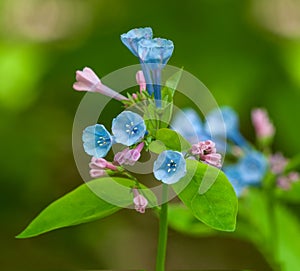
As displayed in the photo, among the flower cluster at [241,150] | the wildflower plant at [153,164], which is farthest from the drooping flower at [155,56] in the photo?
the flower cluster at [241,150]

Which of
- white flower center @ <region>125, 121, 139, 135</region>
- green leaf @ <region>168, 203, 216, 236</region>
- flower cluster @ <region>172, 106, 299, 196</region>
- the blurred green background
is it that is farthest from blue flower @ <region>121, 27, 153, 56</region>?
the blurred green background

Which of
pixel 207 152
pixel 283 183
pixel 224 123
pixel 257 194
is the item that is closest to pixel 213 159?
pixel 207 152

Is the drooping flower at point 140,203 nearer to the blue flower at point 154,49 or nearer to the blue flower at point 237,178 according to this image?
the blue flower at point 154,49

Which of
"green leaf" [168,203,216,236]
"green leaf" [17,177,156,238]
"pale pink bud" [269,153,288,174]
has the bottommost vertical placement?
"green leaf" [168,203,216,236]

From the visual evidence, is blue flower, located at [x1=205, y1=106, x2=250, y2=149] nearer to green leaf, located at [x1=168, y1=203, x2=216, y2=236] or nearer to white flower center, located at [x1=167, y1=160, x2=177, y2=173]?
green leaf, located at [x1=168, y1=203, x2=216, y2=236]

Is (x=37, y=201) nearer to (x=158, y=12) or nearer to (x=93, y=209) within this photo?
(x=158, y=12)

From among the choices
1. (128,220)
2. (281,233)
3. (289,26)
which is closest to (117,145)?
(281,233)
